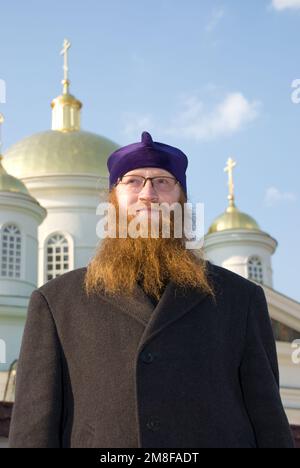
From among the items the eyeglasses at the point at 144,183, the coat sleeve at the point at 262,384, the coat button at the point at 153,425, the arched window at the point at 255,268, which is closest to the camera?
the coat button at the point at 153,425

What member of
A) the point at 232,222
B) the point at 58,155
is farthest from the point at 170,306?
the point at 58,155

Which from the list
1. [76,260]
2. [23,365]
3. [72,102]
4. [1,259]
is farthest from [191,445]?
[72,102]

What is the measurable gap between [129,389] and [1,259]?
20.3 metres

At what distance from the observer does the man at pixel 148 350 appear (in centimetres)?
265

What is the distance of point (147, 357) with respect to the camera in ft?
8.84

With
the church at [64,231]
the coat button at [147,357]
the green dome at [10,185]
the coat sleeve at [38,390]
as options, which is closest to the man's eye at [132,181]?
the coat sleeve at [38,390]

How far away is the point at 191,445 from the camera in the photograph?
8.59 ft

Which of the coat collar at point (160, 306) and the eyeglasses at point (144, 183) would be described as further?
the eyeglasses at point (144, 183)

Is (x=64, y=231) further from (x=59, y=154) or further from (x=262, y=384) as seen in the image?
(x=262, y=384)

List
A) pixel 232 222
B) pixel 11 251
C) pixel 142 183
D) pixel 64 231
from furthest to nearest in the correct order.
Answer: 1. pixel 64 231
2. pixel 232 222
3. pixel 11 251
4. pixel 142 183

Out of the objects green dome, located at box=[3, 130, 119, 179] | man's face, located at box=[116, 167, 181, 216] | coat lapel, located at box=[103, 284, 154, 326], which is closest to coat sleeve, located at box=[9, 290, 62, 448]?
coat lapel, located at box=[103, 284, 154, 326]

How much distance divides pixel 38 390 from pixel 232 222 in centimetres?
2334

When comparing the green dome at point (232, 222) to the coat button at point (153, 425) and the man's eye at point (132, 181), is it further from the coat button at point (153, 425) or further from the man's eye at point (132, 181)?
the coat button at point (153, 425)

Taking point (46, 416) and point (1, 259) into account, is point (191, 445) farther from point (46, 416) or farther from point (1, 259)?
point (1, 259)
